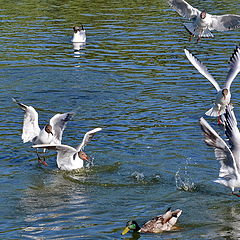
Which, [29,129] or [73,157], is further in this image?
[29,129]

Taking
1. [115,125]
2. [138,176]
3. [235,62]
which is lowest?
[138,176]

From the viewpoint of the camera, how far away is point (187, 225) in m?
10.3

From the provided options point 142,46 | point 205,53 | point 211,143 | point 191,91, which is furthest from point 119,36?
point 211,143

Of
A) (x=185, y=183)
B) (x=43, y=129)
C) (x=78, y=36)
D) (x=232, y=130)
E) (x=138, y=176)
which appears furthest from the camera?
(x=78, y=36)

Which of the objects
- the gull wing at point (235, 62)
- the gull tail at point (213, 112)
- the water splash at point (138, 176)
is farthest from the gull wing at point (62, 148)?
the gull wing at point (235, 62)

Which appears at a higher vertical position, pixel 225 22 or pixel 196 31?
pixel 225 22

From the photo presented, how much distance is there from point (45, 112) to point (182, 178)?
525 cm

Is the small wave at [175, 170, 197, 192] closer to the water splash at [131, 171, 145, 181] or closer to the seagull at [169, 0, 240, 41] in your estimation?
the water splash at [131, 171, 145, 181]

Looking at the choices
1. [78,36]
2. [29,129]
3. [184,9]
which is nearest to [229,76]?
[184,9]

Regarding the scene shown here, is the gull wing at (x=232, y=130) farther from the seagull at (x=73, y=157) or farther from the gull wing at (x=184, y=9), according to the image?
the gull wing at (x=184, y=9)

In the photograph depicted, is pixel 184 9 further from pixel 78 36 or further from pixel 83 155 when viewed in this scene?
pixel 83 155

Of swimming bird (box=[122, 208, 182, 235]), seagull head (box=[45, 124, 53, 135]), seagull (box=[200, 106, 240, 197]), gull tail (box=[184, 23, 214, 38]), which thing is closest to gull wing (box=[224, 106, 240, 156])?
seagull (box=[200, 106, 240, 197])

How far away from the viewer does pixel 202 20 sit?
18.0 m

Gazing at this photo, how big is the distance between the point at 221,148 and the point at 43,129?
4394mm
